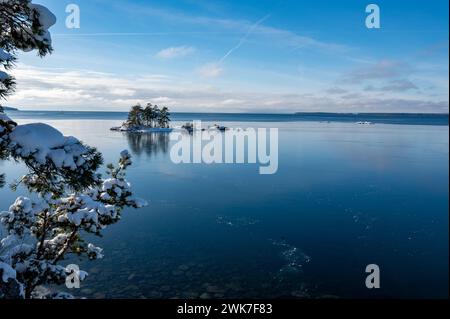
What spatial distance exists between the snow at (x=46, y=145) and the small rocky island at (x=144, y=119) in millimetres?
123506

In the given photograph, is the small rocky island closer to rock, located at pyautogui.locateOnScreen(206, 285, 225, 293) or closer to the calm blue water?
the calm blue water

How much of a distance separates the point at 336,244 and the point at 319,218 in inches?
197

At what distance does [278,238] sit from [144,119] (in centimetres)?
12144

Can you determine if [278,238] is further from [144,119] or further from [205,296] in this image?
[144,119]

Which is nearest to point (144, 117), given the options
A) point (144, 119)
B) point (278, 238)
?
point (144, 119)

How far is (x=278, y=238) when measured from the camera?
24766mm

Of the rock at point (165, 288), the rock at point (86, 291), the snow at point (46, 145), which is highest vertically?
the snow at point (46, 145)

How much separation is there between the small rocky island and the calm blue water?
89617 mm

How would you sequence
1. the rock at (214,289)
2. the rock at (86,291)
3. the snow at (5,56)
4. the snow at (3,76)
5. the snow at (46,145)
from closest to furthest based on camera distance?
the snow at (46,145) < the snow at (5,56) < the snow at (3,76) < the rock at (86,291) < the rock at (214,289)

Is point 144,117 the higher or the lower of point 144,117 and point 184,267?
the higher

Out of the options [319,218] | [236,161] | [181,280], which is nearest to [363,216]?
[319,218]

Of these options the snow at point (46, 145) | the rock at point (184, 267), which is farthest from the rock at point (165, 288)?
the snow at point (46, 145)

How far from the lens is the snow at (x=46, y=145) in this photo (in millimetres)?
6578

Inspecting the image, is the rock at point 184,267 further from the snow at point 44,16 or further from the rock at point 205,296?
the snow at point 44,16
